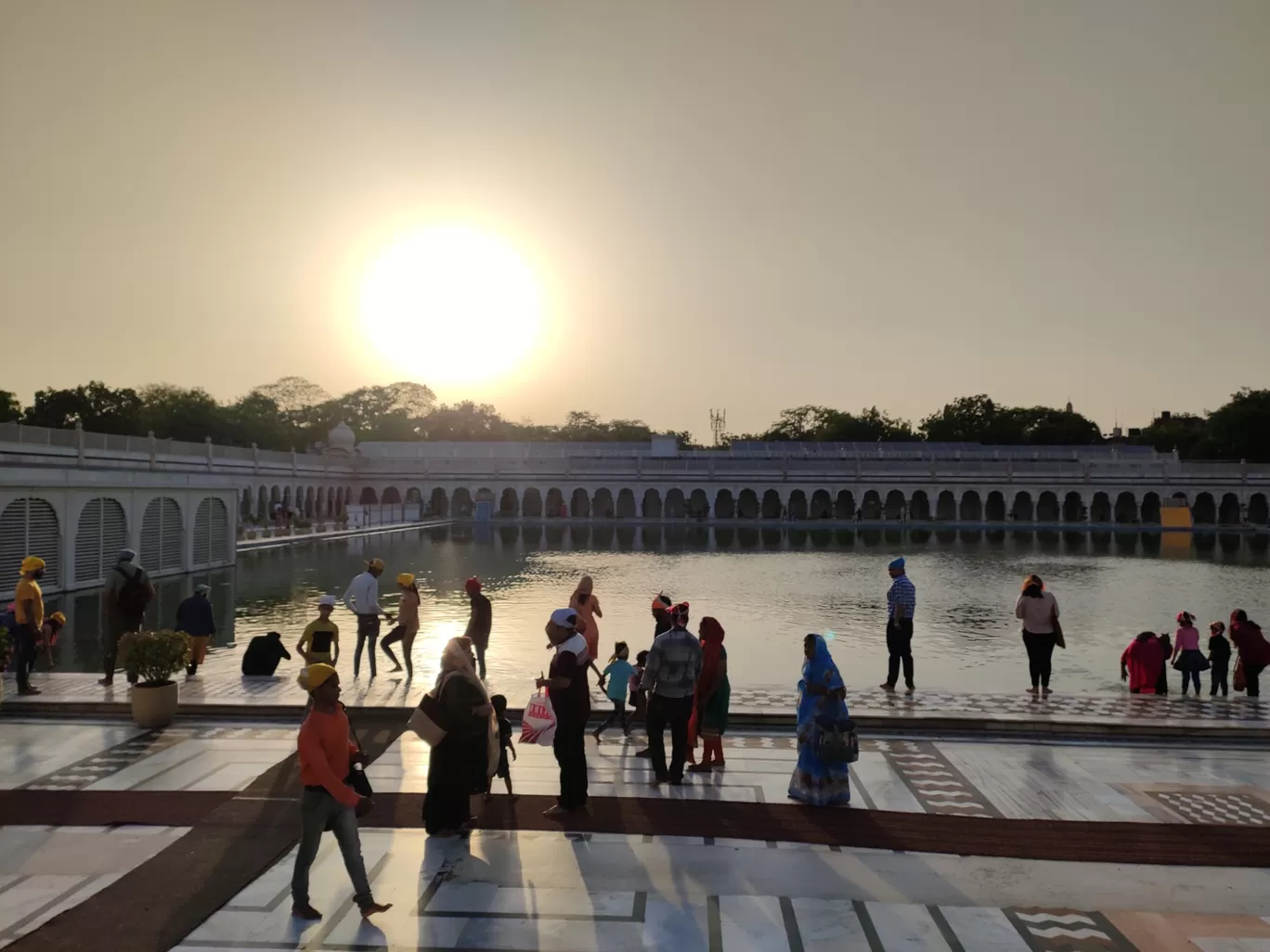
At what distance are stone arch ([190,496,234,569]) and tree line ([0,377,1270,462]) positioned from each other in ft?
107

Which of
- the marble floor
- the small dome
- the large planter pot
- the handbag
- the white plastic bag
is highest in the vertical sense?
the small dome

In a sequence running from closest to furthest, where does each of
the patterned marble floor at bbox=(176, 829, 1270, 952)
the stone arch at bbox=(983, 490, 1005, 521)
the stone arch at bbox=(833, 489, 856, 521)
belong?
1. the patterned marble floor at bbox=(176, 829, 1270, 952)
2. the stone arch at bbox=(983, 490, 1005, 521)
3. the stone arch at bbox=(833, 489, 856, 521)

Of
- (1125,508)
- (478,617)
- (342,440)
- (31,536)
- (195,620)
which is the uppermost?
(342,440)

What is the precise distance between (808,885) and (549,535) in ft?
142

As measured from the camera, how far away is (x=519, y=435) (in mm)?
100875

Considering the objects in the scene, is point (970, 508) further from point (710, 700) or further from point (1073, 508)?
point (710, 700)

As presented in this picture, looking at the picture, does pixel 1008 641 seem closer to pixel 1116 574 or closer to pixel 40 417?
pixel 1116 574

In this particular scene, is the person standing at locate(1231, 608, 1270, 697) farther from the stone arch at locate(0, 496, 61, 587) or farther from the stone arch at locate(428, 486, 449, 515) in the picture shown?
the stone arch at locate(428, 486, 449, 515)

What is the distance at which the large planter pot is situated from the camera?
30.0 feet

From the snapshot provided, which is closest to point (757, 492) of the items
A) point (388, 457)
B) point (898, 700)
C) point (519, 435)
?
A: point (388, 457)

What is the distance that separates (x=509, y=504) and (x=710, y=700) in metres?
66.9

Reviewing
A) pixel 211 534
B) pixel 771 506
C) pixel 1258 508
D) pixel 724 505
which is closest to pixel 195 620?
pixel 211 534

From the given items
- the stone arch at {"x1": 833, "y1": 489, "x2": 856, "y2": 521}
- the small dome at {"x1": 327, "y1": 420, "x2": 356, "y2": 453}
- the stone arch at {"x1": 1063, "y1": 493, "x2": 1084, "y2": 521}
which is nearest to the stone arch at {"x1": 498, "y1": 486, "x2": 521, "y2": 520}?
the small dome at {"x1": 327, "y1": 420, "x2": 356, "y2": 453}

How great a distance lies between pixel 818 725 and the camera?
681cm
